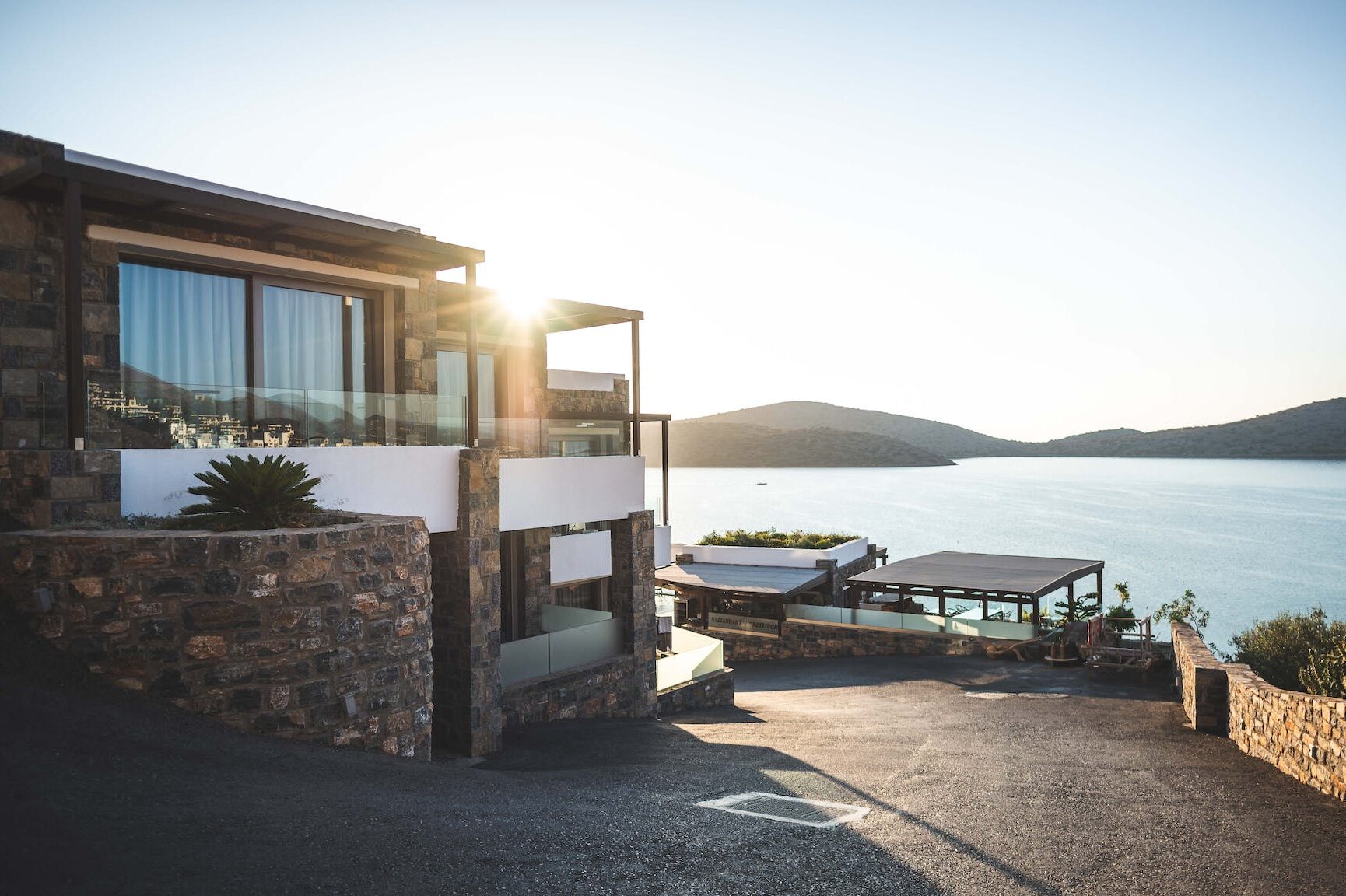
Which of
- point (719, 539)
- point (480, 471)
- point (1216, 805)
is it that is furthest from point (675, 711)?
point (719, 539)

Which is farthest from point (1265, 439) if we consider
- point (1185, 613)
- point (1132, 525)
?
point (1185, 613)

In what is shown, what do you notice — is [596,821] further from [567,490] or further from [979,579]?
[979,579]

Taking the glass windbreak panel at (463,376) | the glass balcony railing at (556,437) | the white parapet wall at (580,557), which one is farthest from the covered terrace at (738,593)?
the glass balcony railing at (556,437)

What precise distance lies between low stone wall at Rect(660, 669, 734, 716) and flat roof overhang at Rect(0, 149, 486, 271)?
8.12 metres

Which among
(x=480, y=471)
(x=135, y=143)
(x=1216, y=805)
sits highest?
(x=135, y=143)

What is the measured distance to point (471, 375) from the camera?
11383mm

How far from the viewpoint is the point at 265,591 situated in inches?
253

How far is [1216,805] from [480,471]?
840 cm

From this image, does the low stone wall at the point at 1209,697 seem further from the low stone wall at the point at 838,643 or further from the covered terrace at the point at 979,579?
the low stone wall at the point at 838,643

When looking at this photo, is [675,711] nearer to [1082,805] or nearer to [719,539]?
[1082,805]

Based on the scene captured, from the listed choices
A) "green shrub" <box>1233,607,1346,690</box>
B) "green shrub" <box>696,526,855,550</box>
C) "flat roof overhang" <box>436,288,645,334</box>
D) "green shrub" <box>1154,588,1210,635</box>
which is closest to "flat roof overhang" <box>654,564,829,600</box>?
"green shrub" <box>696,526,855,550</box>

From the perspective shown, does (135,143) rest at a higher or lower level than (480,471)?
higher

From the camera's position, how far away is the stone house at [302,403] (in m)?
8.55

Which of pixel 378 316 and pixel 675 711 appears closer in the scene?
pixel 378 316
